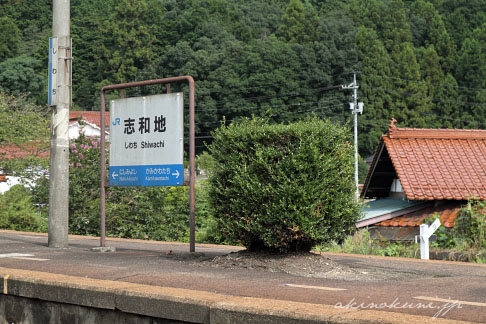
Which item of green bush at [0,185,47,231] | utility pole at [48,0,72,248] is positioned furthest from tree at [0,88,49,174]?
utility pole at [48,0,72,248]

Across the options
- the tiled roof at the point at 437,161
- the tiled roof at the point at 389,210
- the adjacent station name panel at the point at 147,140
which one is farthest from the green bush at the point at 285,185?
the tiled roof at the point at 437,161

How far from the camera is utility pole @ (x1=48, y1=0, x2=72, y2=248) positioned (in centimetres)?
1141

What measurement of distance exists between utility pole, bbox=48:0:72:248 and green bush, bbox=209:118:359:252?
138 inches

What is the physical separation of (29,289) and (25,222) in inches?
525

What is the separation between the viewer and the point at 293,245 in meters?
8.77

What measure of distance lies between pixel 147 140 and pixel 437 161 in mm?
10056

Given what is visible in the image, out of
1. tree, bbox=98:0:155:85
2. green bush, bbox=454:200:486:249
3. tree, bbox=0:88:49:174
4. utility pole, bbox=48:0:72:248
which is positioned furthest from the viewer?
tree, bbox=98:0:155:85

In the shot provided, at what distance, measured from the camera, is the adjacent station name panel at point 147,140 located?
1012cm

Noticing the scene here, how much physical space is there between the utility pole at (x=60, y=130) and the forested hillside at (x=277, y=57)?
60556mm

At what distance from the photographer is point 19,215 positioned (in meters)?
20.0

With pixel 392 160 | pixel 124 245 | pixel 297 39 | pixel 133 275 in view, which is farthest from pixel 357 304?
pixel 297 39

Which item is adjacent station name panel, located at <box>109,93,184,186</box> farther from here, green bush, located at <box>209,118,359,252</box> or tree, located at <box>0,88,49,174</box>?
tree, located at <box>0,88,49,174</box>
